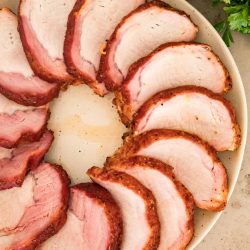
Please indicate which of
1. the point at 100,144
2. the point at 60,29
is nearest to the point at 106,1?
the point at 60,29

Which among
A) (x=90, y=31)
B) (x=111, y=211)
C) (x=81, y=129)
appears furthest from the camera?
(x=81, y=129)

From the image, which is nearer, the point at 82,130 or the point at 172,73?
the point at 172,73

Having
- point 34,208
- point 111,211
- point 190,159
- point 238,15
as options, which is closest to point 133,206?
point 111,211

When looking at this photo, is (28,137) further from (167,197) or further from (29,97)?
(167,197)

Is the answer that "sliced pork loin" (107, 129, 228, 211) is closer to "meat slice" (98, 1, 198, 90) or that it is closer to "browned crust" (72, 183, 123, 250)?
"browned crust" (72, 183, 123, 250)

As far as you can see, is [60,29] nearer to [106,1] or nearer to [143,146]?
[106,1]

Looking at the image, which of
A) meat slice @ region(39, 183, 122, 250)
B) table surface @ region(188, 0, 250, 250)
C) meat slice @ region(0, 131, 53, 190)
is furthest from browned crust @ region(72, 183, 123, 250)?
table surface @ region(188, 0, 250, 250)

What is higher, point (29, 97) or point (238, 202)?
point (29, 97)
